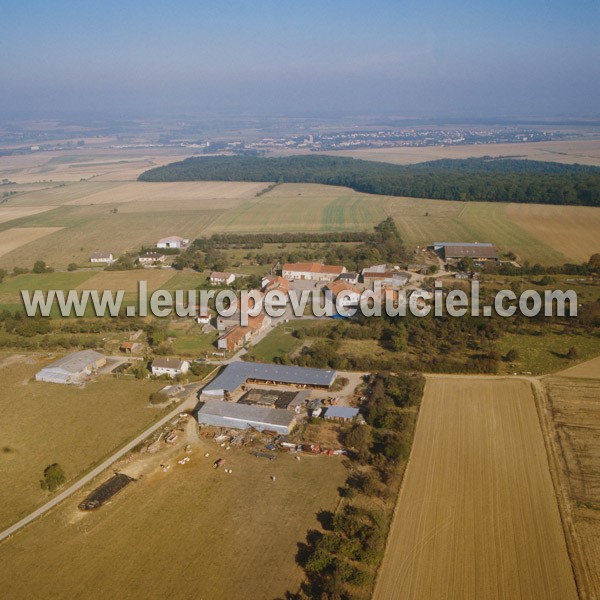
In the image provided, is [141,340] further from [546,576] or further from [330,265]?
[546,576]

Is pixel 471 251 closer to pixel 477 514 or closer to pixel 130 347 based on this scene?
pixel 130 347

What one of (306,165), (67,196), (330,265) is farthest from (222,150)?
(330,265)

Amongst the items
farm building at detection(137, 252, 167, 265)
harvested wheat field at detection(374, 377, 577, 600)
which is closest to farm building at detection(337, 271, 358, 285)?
farm building at detection(137, 252, 167, 265)

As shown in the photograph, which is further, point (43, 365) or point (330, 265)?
point (330, 265)

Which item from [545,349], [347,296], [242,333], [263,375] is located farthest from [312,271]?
[545,349]

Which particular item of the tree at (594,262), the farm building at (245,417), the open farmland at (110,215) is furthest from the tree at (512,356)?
the open farmland at (110,215)

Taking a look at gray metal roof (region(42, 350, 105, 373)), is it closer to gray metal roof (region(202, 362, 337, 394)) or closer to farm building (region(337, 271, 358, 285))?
gray metal roof (region(202, 362, 337, 394))

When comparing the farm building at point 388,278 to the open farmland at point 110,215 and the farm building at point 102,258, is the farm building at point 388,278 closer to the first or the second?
the farm building at point 102,258
